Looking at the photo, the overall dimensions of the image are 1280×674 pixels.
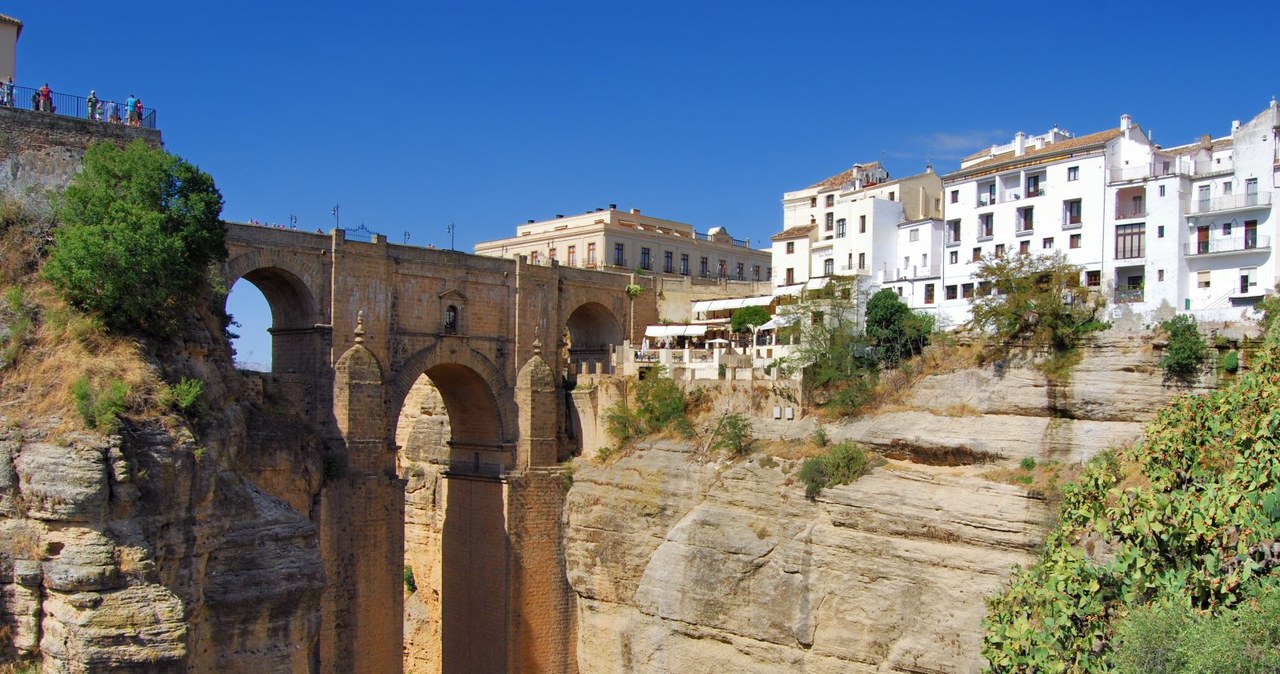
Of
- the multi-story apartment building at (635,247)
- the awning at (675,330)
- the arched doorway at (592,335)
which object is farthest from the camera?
the multi-story apartment building at (635,247)

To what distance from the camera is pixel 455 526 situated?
37438 millimetres

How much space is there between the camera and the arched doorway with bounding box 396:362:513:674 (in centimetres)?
3616

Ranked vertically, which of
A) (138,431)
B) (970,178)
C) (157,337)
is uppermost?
(970,178)

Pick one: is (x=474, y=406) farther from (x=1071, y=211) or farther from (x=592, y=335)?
(x=1071, y=211)

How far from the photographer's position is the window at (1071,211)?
113 feet

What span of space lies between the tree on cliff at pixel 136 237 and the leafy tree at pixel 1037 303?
2043 cm

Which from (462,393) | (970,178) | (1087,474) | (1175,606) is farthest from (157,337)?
(970,178)

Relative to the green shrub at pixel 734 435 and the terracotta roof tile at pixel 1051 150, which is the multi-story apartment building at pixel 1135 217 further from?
the green shrub at pixel 734 435

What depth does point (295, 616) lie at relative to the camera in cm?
2083

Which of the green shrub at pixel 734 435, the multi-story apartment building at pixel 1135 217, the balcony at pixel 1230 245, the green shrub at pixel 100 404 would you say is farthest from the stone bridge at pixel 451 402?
the balcony at pixel 1230 245

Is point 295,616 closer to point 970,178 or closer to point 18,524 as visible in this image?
point 18,524

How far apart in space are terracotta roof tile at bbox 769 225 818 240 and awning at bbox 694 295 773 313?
114 inches

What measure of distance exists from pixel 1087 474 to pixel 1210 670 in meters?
5.42

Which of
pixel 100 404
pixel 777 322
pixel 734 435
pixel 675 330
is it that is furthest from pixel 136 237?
pixel 777 322
